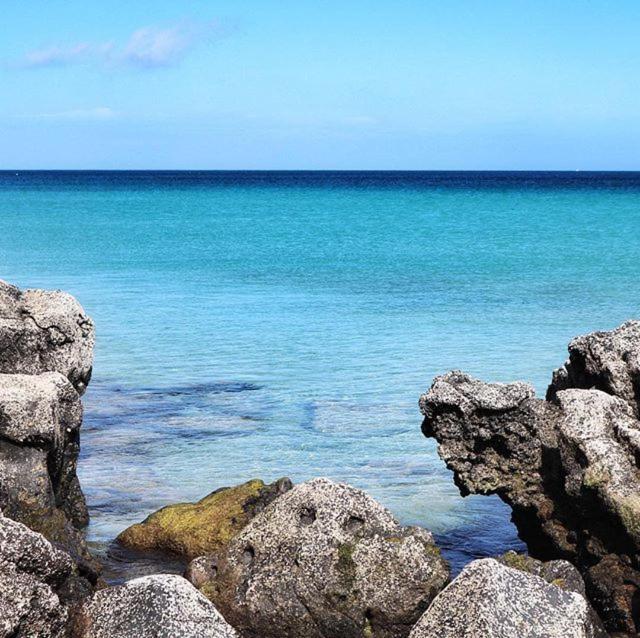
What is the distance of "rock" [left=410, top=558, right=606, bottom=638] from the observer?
571 centimetres

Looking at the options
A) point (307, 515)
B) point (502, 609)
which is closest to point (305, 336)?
point (307, 515)

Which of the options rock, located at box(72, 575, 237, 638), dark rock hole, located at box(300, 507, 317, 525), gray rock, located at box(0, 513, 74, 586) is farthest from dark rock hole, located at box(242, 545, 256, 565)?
gray rock, located at box(0, 513, 74, 586)

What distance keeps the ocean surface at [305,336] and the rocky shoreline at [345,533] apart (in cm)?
121

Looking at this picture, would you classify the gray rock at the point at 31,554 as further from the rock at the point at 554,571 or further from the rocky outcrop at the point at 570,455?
the rocky outcrop at the point at 570,455

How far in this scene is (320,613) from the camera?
6.53 metres

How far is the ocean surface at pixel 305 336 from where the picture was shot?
36.4ft

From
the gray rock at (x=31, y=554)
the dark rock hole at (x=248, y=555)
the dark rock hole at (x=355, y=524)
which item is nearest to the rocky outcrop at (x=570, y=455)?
the dark rock hole at (x=355, y=524)

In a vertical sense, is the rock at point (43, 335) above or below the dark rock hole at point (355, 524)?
above

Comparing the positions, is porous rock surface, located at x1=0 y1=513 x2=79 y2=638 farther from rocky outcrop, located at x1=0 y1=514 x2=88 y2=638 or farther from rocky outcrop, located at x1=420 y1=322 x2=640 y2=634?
rocky outcrop, located at x1=420 y1=322 x2=640 y2=634

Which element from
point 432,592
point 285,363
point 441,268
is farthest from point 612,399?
point 441,268

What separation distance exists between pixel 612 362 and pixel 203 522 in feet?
10.9

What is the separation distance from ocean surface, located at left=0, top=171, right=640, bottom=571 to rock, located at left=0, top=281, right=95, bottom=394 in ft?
4.72

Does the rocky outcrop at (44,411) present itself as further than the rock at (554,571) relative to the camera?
Yes

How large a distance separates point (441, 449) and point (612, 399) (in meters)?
1.28
